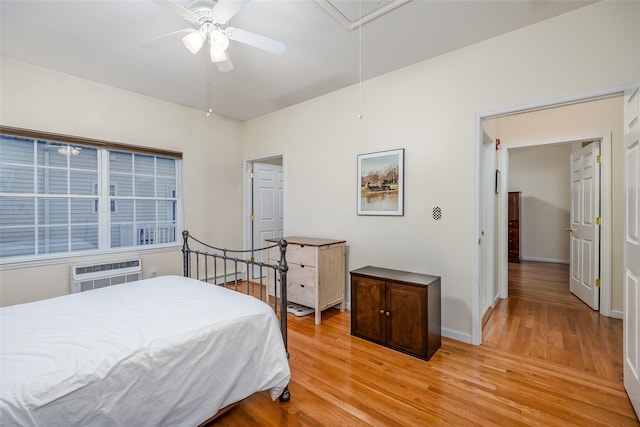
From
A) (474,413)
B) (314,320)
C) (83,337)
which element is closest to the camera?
(83,337)

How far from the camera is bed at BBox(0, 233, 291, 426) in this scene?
1087mm

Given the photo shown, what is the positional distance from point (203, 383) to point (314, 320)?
191 cm

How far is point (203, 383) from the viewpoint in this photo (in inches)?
57.2

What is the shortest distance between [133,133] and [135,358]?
3281mm

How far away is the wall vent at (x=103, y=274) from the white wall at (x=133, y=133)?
0.13 m

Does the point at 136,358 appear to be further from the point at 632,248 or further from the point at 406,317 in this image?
the point at 632,248

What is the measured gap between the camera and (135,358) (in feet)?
4.13

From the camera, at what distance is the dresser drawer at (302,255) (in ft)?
10.5

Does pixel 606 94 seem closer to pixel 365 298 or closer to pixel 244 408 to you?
pixel 365 298

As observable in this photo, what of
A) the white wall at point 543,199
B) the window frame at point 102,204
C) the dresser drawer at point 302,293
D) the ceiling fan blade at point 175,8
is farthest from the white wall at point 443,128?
the white wall at point 543,199

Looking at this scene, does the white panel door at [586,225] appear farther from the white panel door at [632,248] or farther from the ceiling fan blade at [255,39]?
the ceiling fan blade at [255,39]

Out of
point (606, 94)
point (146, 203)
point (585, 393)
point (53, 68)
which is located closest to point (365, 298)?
point (585, 393)

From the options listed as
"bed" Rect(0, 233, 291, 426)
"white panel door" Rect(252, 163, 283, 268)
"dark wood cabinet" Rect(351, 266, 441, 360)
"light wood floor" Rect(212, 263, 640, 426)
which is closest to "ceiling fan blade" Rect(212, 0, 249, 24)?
"bed" Rect(0, 233, 291, 426)

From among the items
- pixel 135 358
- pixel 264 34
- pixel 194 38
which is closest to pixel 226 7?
pixel 194 38
